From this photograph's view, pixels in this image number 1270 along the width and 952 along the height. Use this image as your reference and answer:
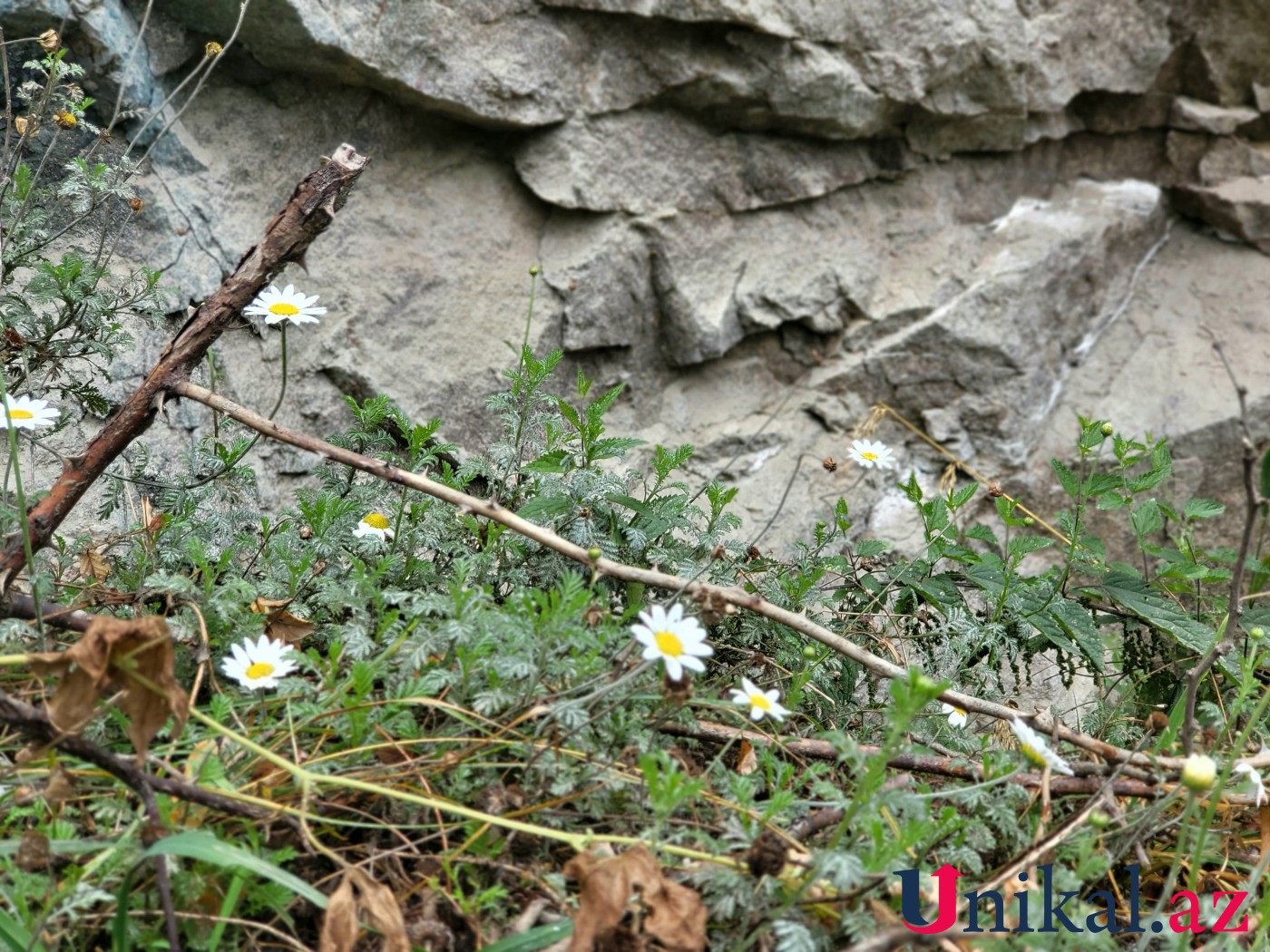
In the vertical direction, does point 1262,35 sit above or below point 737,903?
above

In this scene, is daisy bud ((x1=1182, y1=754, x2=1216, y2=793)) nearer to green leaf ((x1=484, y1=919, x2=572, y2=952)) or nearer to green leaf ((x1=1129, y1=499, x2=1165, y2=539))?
green leaf ((x1=484, y1=919, x2=572, y2=952))

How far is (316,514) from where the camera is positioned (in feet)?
5.92

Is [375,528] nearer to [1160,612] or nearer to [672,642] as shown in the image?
[672,642]

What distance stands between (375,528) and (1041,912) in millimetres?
1147

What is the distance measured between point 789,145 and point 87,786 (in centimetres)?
251

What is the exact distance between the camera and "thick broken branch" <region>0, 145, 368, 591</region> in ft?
5.54

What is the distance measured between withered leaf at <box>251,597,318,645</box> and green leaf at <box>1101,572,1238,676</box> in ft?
4.75

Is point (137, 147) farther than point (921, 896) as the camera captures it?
Yes

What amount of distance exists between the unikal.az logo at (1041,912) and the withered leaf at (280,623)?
94 centimetres

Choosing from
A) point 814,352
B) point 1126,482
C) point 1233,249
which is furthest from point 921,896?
point 1233,249

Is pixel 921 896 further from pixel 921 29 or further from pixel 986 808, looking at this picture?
pixel 921 29

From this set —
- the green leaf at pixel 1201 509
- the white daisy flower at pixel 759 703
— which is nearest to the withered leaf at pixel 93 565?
the white daisy flower at pixel 759 703

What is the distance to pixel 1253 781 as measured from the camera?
1498mm

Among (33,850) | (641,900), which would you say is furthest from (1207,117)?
(33,850)
